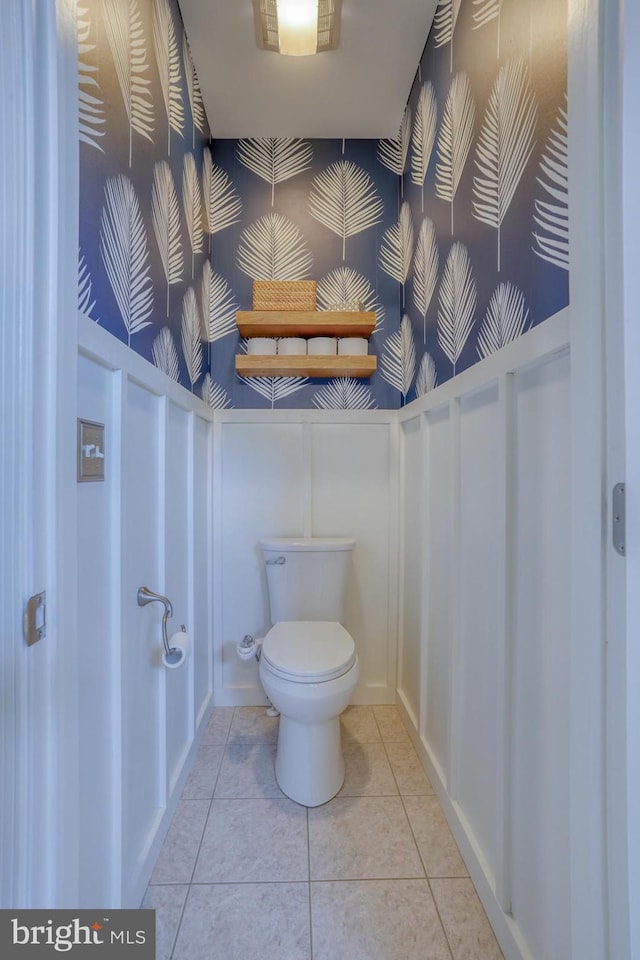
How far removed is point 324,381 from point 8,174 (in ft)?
5.02

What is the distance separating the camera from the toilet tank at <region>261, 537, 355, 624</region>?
1.77 m

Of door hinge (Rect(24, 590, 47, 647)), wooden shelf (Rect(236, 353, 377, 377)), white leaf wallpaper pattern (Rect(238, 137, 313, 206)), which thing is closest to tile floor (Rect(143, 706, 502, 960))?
door hinge (Rect(24, 590, 47, 647))

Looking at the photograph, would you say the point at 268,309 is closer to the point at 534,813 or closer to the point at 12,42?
the point at 12,42

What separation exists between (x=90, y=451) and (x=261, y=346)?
124 cm

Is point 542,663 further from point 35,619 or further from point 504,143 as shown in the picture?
point 504,143

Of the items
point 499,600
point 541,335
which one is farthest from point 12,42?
point 499,600

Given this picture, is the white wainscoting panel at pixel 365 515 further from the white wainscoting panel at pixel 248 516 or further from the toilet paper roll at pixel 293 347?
the toilet paper roll at pixel 293 347

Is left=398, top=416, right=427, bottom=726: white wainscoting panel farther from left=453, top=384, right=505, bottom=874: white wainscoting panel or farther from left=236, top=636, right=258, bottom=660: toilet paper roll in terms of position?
left=236, top=636, right=258, bottom=660: toilet paper roll

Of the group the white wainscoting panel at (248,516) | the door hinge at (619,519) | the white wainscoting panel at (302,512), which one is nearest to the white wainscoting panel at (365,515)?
the white wainscoting panel at (302,512)

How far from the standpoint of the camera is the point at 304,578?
1776 millimetres

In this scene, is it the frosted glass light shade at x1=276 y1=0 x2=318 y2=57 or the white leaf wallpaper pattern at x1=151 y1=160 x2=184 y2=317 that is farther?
the frosted glass light shade at x1=276 y1=0 x2=318 y2=57

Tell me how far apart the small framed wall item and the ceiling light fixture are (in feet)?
5.23

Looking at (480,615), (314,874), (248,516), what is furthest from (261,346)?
(314,874)

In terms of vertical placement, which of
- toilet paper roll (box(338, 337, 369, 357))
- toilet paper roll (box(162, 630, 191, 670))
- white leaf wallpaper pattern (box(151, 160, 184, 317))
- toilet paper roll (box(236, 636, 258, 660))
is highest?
white leaf wallpaper pattern (box(151, 160, 184, 317))
